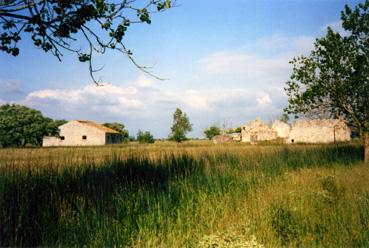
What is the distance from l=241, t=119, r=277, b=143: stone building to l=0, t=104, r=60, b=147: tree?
34.6 meters

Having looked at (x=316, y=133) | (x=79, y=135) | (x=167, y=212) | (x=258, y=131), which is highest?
(x=79, y=135)

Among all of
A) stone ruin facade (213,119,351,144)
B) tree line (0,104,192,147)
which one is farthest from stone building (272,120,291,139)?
tree line (0,104,192,147)

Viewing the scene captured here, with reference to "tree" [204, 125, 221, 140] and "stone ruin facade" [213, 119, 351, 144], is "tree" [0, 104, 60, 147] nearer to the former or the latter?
"stone ruin facade" [213, 119, 351, 144]

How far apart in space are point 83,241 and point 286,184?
602 cm

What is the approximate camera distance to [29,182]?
6.86 metres

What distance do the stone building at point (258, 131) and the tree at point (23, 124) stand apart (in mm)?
34640

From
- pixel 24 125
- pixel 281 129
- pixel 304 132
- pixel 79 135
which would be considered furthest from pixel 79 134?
pixel 304 132

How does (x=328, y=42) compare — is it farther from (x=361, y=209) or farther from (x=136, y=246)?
(x=136, y=246)

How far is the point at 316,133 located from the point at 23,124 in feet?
145

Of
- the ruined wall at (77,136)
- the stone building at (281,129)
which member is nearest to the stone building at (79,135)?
the ruined wall at (77,136)

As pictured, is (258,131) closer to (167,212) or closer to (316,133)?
(316,133)

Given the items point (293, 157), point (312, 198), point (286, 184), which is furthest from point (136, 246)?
point (293, 157)

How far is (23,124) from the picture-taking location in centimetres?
4619

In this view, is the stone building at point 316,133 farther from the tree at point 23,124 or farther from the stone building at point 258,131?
the tree at point 23,124
